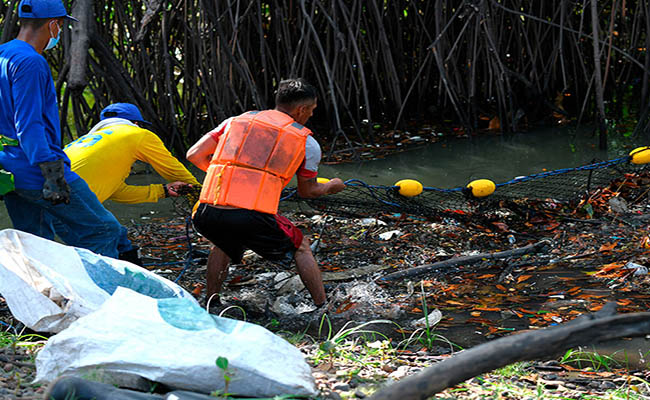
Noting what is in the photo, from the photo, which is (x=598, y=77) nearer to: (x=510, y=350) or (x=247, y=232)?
(x=247, y=232)

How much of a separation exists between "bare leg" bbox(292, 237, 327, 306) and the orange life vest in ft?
0.94

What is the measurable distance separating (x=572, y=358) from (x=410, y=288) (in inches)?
38.6

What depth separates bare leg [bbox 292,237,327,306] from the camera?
11.1ft

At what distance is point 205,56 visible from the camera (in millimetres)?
6414

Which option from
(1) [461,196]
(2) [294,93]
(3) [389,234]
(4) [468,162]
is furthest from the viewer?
(4) [468,162]

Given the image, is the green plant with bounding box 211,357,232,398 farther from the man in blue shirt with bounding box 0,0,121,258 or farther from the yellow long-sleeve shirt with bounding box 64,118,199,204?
the yellow long-sleeve shirt with bounding box 64,118,199,204

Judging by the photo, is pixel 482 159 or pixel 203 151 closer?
pixel 203 151

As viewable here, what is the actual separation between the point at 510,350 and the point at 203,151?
2078mm

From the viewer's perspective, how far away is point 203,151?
3391mm

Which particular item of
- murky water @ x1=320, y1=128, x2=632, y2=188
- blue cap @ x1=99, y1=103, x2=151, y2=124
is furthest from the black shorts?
murky water @ x1=320, y1=128, x2=632, y2=188

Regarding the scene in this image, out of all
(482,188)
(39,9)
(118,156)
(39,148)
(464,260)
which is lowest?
(464,260)

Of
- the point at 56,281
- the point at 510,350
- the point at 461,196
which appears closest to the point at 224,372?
the point at 510,350

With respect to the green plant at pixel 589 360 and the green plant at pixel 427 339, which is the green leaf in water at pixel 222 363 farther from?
the green plant at pixel 589 360

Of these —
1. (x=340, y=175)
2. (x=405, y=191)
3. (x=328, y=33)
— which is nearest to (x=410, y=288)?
(x=405, y=191)
